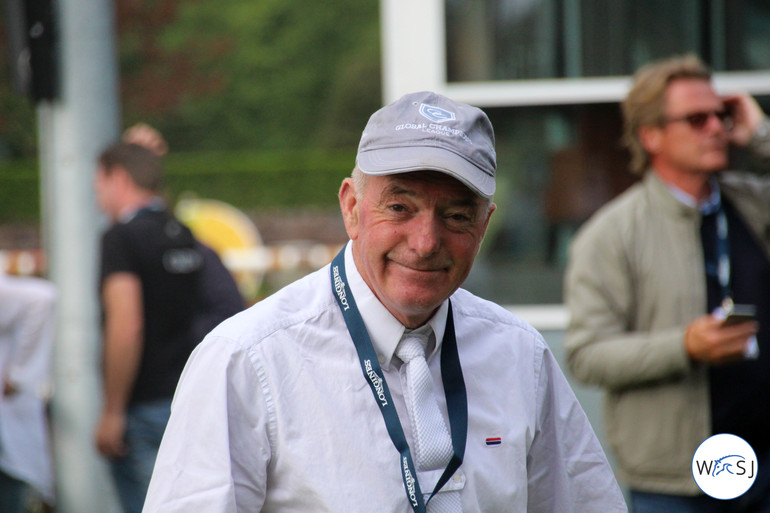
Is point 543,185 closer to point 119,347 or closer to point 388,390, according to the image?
point 119,347

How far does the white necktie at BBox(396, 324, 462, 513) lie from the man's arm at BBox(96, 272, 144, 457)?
9.84ft

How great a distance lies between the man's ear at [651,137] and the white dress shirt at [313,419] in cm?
185

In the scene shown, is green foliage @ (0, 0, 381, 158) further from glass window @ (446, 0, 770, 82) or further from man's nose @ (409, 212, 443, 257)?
man's nose @ (409, 212, 443, 257)

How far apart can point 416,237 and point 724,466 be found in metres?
1.79

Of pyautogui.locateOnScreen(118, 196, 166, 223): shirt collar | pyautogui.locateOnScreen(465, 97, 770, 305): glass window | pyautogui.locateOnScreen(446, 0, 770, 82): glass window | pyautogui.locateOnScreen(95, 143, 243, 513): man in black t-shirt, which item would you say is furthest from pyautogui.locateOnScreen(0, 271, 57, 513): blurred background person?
pyautogui.locateOnScreen(446, 0, 770, 82): glass window

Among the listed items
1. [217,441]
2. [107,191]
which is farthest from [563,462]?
[107,191]

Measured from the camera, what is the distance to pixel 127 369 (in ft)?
15.9

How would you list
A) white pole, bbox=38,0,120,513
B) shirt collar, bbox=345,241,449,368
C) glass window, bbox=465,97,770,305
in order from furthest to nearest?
glass window, bbox=465,97,770,305 → white pole, bbox=38,0,120,513 → shirt collar, bbox=345,241,449,368

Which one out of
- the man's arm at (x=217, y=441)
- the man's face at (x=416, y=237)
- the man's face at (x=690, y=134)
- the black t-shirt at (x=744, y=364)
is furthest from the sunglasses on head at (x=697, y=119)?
the man's arm at (x=217, y=441)

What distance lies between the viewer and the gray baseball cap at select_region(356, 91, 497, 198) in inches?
77.2

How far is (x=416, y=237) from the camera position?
203 centimetres

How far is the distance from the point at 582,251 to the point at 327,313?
74.3 inches

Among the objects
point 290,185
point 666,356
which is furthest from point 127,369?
point 290,185

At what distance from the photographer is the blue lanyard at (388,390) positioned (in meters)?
1.92
